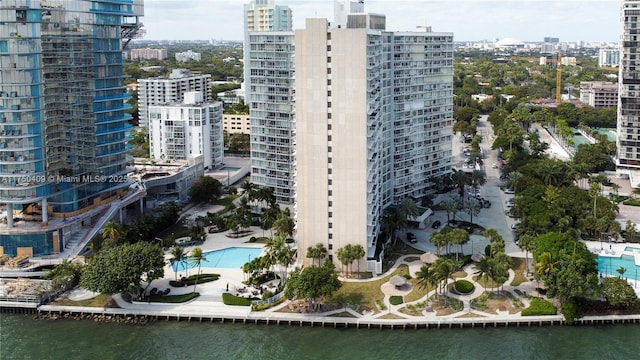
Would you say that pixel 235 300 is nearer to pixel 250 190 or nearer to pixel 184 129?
pixel 250 190

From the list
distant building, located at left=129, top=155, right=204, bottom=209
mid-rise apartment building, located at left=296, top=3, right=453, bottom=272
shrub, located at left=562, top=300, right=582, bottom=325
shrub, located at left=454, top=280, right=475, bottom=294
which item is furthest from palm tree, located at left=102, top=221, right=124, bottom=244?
shrub, located at left=562, top=300, right=582, bottom=325

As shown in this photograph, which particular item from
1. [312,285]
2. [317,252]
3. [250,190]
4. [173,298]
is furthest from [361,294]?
[250,190]

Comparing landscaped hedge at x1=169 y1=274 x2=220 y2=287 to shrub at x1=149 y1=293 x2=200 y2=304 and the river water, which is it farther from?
the river water

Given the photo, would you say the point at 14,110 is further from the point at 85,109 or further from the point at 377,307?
the point at 377,307

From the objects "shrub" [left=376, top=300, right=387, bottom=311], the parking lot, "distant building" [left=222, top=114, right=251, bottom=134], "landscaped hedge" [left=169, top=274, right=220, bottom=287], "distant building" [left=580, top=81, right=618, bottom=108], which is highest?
"distant building" [left=580, top=81, right=618, bottom=108]

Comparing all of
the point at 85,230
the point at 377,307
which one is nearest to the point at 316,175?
the point at 377,307

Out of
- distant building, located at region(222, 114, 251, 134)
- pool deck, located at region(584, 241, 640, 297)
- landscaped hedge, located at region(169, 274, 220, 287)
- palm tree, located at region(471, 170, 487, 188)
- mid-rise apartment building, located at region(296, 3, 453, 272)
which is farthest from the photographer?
distant building, located at region(222, 114, 251, 134)
